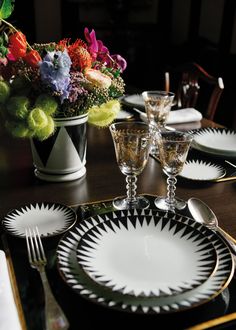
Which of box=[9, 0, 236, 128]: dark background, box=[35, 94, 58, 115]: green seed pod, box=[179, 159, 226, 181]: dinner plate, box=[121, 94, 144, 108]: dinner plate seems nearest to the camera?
box=[35, 94, 58, 115]: green seed pod

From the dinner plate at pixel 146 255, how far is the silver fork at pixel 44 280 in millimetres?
53

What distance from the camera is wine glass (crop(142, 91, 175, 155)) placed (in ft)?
3.24

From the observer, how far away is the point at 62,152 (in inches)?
31.9

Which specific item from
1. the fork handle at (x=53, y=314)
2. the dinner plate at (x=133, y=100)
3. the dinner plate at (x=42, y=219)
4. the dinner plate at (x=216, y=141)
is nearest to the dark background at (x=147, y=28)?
the dinner plate at (x=133, y=100)

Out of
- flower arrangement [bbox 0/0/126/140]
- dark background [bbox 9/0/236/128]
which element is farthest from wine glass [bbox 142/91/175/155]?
dark background [bbox 9/0/236/128]

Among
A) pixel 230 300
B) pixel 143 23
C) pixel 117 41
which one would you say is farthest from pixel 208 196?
pixel 143 23

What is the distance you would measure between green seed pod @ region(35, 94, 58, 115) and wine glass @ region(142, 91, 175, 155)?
13.2 inches

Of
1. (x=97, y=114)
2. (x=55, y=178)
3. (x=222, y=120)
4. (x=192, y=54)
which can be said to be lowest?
(x=222, y=120)

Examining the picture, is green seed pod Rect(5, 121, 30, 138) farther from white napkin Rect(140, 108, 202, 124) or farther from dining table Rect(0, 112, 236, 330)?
white napkin Rect(140, 108, 202, 124)

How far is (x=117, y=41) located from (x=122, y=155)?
10.7 ft

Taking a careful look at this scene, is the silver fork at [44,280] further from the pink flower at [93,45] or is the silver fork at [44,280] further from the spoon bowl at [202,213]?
the pink flower at [93,45]

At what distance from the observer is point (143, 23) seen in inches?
154

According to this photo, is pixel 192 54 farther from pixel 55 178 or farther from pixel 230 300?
pixel 230 300

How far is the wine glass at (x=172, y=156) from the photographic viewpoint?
2.28 feet
